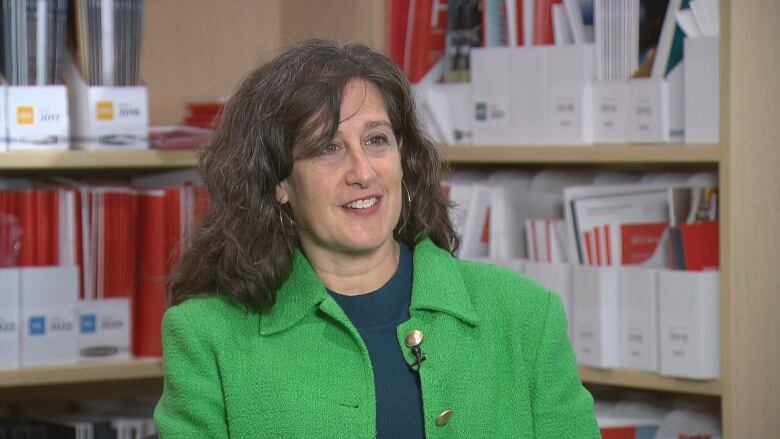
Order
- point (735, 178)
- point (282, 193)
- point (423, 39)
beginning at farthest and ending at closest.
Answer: point (423, 39), point (735, 178), point (282, 193)

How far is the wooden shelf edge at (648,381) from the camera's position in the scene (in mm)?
2316

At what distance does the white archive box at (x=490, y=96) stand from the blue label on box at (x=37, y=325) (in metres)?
0.99

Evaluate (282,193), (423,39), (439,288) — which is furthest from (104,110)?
(439,288)

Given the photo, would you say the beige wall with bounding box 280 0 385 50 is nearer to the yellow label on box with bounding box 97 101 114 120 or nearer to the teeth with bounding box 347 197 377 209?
the yellow label on box with bounding box 97 101 114 120

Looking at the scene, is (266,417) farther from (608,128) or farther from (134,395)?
(134,395)

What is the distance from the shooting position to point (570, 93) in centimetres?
249

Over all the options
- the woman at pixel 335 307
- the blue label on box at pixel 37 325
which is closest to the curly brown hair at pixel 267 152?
the woman at pixel 335 307

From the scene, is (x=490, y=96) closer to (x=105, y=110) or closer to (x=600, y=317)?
(x=600, y=317)

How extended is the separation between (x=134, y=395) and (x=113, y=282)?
489 millimetres

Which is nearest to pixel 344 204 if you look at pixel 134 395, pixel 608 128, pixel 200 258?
pixel 200 258

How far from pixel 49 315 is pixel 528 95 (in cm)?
110

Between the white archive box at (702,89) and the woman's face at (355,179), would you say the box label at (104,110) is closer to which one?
the woman's face at (355,179)

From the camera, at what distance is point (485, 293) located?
187cm

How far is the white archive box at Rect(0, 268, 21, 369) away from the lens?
8.04ft
